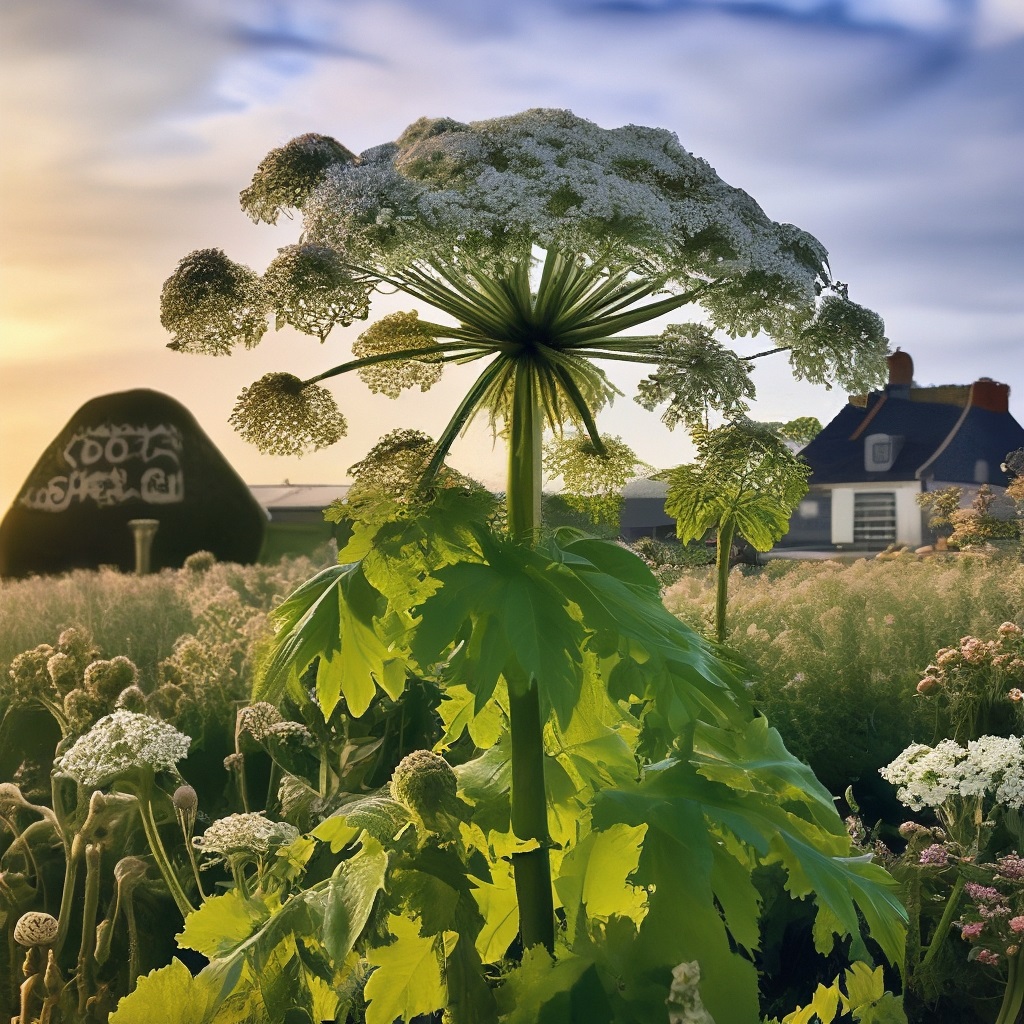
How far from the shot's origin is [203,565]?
8859 millimetres

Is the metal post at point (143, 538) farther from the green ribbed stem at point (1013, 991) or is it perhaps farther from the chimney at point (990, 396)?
the chimney at point (990, 396)

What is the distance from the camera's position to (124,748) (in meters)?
3.14

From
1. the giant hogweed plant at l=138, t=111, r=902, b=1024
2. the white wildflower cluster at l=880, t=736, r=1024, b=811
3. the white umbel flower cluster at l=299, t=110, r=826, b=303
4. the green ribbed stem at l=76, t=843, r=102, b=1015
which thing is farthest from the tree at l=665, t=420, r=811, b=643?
the green ribbed stem at l=76, t=843, r=102, b=1015

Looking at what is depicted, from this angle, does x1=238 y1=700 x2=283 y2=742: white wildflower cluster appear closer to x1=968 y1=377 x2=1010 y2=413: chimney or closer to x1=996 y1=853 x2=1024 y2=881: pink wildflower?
x1=996 y1=853 x2=1024 y2=881: pink wildflower

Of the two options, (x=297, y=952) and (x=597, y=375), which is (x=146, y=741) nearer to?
(x=297, y=952)

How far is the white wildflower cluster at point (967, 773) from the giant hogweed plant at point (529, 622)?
1.47m

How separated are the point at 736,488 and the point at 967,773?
4.55ft

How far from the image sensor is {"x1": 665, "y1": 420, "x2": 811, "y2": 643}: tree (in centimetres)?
316

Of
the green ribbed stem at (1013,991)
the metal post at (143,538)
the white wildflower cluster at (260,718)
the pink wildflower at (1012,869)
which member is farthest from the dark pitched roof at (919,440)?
the white wildflower cluster at (260,718)

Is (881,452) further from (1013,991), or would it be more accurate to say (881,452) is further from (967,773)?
(1013,991)

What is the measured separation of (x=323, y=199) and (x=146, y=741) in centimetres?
166

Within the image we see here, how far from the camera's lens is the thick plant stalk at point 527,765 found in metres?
2.26

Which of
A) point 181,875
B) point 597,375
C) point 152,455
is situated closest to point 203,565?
point 152,455

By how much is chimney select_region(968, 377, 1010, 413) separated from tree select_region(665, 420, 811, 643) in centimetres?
1485
